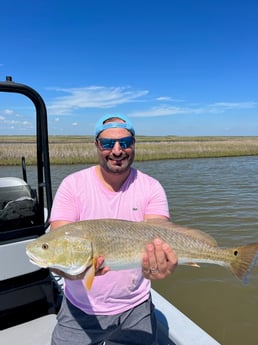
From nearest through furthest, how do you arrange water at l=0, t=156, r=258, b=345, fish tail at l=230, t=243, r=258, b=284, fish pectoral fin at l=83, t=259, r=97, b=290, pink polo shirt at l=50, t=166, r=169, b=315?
1. fish pectoral fin at l=83, t=259, r=97, b=290
2. fish tail at l=230, t=243, r=258, b=284
3. pink polo shirt at l=50, t=166, r=169, b=315
4. water at l=0, t=156, r=258, b=345

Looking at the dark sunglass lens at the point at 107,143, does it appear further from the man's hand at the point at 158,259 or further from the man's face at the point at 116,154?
the man's hand at the point at 158,259

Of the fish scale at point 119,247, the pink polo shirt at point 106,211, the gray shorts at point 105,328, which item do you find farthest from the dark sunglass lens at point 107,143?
the gray shorts at point 105,328

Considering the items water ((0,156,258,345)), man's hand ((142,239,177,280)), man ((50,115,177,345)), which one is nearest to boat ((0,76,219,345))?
man ((50,115,177,345))

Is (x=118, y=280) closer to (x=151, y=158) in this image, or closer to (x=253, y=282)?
(x=253, y=282)

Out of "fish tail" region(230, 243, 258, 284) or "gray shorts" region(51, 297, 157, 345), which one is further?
"gray shorts" region(51, 297, 157, 345)

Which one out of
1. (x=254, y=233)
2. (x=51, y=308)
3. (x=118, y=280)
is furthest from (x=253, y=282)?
(x=118, y=280)

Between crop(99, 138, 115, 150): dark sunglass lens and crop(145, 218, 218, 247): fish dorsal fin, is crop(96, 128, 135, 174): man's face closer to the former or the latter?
crop(99, 138, 115, 150): dark sunglass lens

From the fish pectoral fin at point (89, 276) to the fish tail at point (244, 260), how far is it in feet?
3.41

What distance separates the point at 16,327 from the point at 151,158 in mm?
26959

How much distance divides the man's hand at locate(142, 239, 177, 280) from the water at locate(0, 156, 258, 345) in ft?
7.86

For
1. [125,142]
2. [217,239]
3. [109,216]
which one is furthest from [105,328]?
[217,239]

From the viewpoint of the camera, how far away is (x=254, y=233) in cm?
961

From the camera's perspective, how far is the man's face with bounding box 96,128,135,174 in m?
2.59

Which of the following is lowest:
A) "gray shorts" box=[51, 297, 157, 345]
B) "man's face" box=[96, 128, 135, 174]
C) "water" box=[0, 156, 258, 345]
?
"water" box=[0, 156, 258, 345]
